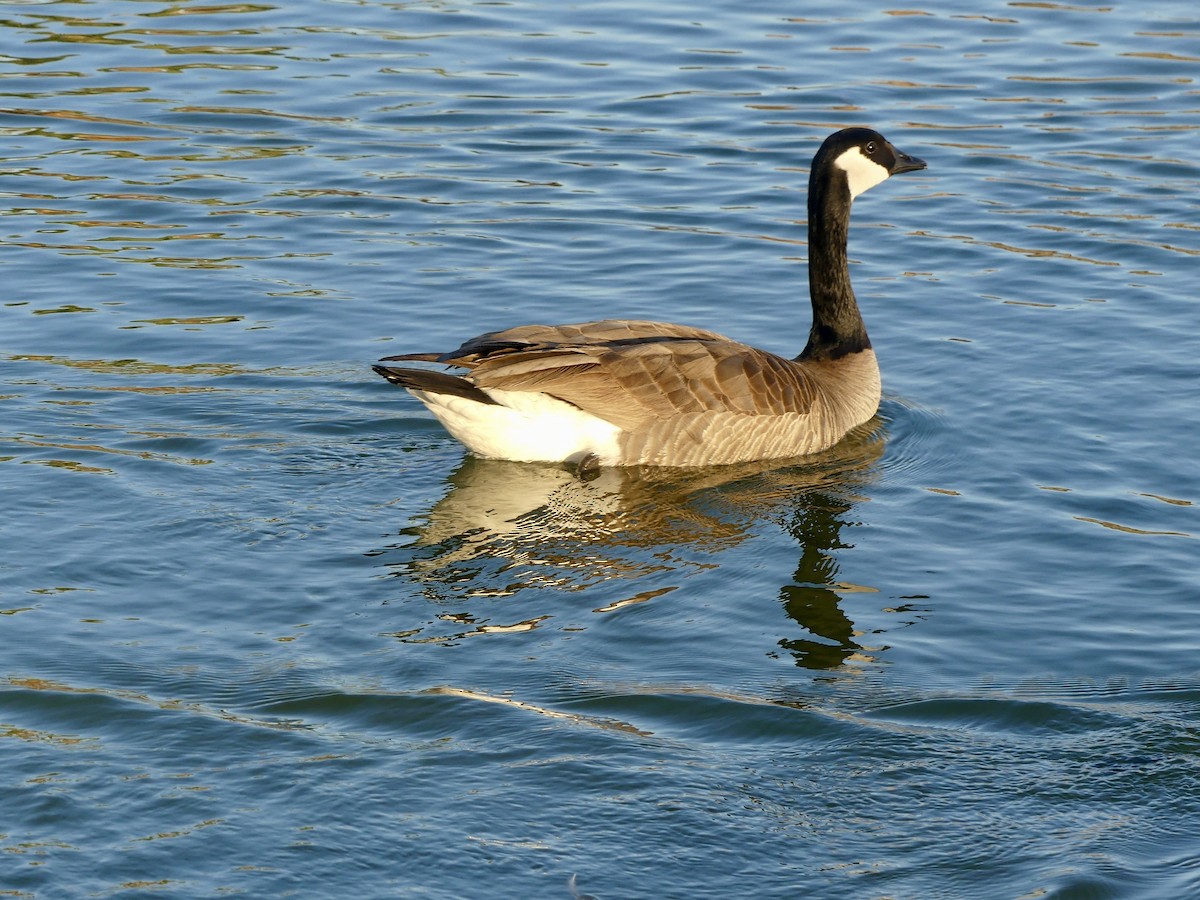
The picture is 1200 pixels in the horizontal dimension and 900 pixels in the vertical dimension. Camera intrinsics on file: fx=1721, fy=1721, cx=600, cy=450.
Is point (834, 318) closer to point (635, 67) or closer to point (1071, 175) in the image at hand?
point (1071, 175)

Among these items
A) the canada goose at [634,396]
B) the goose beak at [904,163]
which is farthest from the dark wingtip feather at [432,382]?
the goose beak at [904,163]

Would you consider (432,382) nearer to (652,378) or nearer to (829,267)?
(652,378)

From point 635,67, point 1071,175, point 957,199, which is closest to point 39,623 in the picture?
point 957,199

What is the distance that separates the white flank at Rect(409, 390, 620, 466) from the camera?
374 inches

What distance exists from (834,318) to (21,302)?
5.59 meters

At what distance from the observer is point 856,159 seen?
1132cm

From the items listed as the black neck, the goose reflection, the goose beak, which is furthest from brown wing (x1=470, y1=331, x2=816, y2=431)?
the goose beak

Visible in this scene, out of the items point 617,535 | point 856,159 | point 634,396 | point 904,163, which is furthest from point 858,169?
point 617,535

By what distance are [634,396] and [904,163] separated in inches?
117

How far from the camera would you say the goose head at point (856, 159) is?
36.9ft

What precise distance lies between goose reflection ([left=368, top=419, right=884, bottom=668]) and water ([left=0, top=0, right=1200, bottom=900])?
33 millimetres

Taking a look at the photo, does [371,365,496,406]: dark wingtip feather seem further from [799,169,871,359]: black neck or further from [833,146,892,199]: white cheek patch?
[833,146,892,199]: white cheek patch

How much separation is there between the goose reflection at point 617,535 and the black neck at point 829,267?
3.06ft

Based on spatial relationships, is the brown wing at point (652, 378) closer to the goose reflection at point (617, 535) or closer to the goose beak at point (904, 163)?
the goose reflection at point (617, 535)
